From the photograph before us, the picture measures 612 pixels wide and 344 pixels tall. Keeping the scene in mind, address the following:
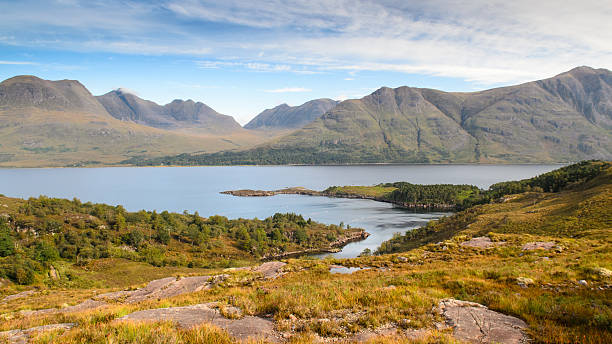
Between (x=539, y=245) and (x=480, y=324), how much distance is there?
82.4 feet

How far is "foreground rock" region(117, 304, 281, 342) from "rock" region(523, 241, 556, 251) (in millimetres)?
28009

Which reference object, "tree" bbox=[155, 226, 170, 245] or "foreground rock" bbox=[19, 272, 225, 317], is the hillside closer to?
"foreground rock" bbox=[19, 272, 225, 317]

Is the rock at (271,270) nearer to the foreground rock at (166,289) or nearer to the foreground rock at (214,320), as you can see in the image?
the foreground rock at (166,289)

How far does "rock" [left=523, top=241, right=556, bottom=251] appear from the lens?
27969 mm

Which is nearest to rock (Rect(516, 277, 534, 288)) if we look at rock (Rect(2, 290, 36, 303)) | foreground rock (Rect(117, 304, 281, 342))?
foreground rock (Rect(117, 304, 281, 342))

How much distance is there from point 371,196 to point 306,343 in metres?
196

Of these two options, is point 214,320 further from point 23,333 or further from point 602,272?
point 602,272

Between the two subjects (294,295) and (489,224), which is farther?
(489,224)

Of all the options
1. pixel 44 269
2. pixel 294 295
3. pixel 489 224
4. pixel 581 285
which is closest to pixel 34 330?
pixel 294 295

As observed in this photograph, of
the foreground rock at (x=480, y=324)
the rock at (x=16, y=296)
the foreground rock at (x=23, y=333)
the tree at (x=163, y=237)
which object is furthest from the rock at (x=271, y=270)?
the tree at (x=163, y=237)

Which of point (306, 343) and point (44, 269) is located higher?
point (306, 343)

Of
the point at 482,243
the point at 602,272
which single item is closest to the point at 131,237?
the point at 482,243

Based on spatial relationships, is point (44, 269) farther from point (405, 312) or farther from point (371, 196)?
point (371, 196)

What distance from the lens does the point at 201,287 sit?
23.5m
